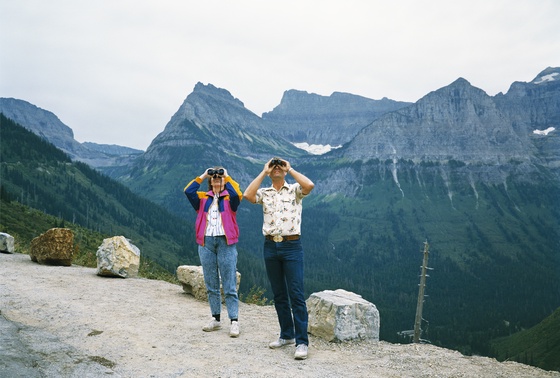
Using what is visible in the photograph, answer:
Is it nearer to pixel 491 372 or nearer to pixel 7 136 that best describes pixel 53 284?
pixel 491 372

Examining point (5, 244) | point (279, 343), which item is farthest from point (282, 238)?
point (5, 244)

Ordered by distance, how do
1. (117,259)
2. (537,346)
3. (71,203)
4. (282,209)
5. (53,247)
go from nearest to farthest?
1. (282,209)
2. (117,259)
3. (53,247)
4. (537,346)
5. (71,203)

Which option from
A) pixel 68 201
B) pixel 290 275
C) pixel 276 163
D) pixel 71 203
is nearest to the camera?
pixel 290 275

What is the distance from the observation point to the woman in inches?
364

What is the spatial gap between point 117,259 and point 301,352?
468 inches

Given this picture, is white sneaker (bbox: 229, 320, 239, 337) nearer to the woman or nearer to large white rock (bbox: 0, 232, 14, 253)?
the woman

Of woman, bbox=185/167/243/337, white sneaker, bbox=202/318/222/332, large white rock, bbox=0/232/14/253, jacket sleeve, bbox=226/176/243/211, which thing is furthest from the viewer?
large white rock, bbox=0/232/14/253

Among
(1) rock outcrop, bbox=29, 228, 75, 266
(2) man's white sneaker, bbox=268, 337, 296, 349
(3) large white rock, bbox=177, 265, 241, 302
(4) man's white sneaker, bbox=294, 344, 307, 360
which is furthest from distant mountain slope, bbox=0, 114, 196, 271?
(4) man's white sneaker, bbox=294, 344, 307, 360

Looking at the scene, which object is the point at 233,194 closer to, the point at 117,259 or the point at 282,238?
the point at 282,238

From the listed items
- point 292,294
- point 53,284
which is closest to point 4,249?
point 53,284

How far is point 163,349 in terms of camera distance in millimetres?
8297

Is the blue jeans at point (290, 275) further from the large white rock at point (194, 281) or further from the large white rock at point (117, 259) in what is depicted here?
the large white rock at point (117, 259)

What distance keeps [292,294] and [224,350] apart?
1.81m

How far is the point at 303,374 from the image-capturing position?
7129mm
